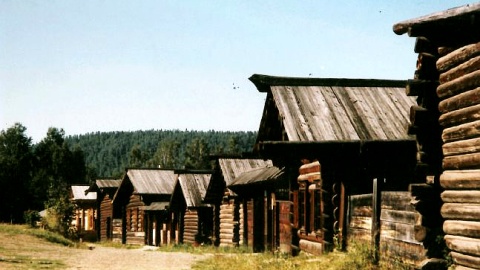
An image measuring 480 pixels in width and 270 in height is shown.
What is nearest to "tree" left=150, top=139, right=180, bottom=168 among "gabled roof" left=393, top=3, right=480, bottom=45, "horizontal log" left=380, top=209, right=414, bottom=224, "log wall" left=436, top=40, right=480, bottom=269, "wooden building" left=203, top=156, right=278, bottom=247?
"wooden building" left=203, top=156, right=278, bottom=247

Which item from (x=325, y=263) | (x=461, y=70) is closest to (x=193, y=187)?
(x=325, y=263)

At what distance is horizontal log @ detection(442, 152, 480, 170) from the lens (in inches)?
354

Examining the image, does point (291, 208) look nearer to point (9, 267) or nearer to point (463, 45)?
point (9, 267)

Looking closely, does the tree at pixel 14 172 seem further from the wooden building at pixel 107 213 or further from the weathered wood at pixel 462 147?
the weathered wood at pixel 462 147

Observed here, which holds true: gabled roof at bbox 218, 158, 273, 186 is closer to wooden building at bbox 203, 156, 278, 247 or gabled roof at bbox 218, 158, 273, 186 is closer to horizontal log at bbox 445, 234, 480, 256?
wooden building at bbox 203, 156, 278, 247

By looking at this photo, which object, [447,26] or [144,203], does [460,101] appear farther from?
[144,203]

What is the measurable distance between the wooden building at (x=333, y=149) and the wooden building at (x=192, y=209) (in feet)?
51.6

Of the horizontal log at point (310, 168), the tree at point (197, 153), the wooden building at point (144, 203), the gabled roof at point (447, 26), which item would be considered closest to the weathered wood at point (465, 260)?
the gabled roof at point (447, 26)

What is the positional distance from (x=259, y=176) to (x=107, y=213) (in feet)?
98.5

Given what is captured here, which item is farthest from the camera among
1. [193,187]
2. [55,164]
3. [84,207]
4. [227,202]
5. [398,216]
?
[55,164]

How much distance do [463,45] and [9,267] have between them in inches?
507

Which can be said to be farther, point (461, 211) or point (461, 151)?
point (461, 151)

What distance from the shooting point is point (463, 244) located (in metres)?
9.15

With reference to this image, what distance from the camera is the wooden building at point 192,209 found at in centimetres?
3441
